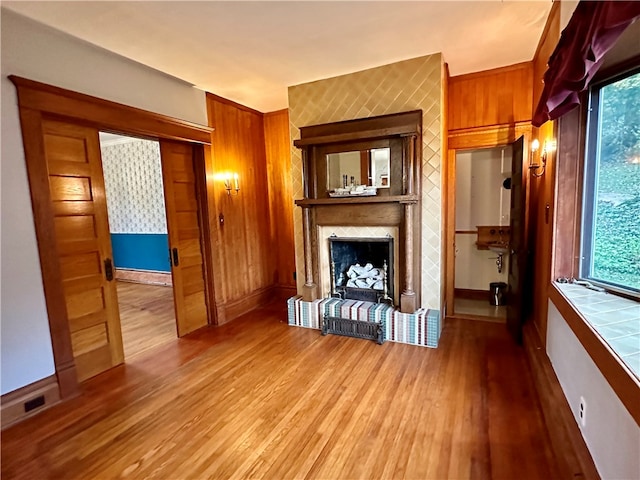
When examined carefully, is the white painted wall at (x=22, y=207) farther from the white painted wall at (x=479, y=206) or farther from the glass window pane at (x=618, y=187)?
the white painted wall at (x=479, y=206)

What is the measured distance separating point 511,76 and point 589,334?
115 inches

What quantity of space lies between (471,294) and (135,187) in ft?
21.4

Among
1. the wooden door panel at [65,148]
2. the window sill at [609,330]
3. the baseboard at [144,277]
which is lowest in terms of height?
the baseboard at [144,277]

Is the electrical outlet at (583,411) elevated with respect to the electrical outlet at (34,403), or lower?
elevated

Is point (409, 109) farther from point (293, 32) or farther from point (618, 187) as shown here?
point (618, 187)

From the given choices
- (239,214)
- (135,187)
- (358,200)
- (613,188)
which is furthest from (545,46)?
(135,187)

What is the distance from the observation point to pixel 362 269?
3.80m

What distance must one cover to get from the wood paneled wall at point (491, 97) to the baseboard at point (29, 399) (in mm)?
4535

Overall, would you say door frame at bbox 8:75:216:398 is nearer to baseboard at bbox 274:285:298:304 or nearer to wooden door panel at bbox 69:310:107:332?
wooden door panel at bbox 69:310:107:332

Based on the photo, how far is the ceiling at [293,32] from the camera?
2.20 meters

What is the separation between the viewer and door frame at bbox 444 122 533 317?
133 inches

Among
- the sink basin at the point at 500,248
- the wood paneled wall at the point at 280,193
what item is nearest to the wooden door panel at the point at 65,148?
the wood paneled wall at the point at 280,193

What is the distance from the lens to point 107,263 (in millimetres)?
2877

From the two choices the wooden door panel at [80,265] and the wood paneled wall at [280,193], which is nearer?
the wooden door panel at [80,265]
